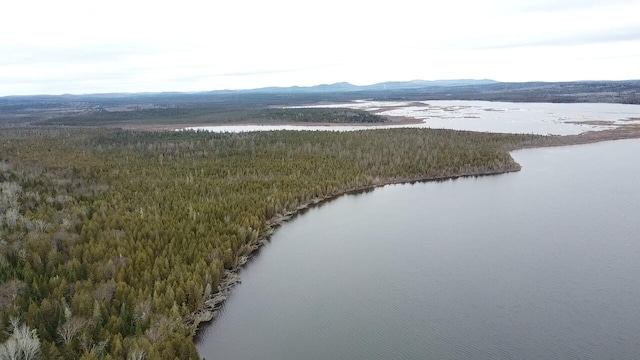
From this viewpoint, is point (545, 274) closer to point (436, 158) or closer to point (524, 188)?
point (524, 188)

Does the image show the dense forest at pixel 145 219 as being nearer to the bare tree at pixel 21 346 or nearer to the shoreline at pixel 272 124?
the bare tree at pixel 21 346

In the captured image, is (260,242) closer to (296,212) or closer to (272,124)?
(296,212)

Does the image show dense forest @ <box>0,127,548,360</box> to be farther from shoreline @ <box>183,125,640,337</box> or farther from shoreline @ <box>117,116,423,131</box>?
shoreline @ <box>117,116,423,131</box>

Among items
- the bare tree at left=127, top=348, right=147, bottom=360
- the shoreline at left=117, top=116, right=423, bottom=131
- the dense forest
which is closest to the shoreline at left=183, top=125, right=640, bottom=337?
the dense forest

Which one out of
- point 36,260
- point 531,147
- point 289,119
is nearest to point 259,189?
point 36,260

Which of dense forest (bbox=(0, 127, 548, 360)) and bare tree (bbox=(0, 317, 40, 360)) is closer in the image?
bare tree (bbox=(0, 317, 40, 360))

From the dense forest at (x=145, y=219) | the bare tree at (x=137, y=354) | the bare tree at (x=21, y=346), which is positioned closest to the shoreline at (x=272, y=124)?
the dense forest at (x=145, y=219)

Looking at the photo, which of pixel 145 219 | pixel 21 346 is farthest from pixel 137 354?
pixel 145 219
